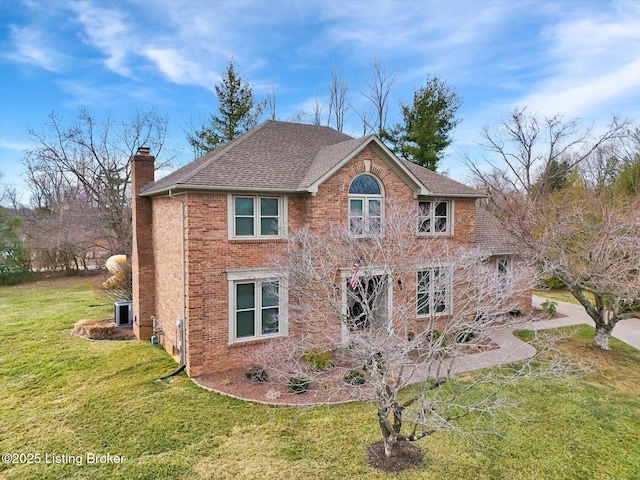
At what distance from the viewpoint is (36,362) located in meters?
12.6

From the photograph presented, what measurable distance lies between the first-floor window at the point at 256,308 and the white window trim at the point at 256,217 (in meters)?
1.50

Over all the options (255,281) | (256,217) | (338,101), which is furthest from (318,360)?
(338,101)

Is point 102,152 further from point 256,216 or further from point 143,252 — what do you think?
point 256,216

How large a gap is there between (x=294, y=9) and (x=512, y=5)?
32.6ft

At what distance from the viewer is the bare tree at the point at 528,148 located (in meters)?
33.0

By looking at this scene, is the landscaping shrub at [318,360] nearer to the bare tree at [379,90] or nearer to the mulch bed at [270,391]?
the mulch bed at [270,391]

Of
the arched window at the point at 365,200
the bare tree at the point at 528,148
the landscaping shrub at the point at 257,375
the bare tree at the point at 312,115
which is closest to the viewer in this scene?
the landscaping shrub at the point at 257,375

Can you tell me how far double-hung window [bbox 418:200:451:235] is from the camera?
603 inches

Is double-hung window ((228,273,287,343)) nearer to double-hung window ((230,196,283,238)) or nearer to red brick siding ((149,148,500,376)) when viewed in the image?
red brick siding ((149,148,500,376))

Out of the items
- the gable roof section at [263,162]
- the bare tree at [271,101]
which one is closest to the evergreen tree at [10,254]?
the gable roof section at [263,162]

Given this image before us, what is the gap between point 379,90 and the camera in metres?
36.2

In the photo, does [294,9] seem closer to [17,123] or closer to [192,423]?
[192,423]

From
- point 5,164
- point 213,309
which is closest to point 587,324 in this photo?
point 213,309

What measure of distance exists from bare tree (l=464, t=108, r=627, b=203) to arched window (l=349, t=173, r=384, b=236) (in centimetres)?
2336
